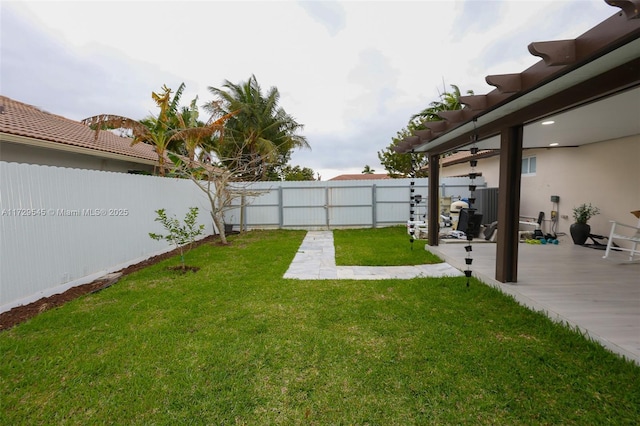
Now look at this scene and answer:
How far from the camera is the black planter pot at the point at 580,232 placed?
710cm

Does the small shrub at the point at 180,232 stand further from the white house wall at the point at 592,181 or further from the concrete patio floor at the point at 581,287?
the white house wall at the point at 592,181

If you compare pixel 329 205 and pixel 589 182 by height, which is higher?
pixel 589 182

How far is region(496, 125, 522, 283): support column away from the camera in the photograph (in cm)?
425

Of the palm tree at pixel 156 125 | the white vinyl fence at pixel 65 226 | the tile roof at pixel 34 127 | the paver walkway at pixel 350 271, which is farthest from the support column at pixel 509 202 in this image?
the tile roof at pixel 34 127

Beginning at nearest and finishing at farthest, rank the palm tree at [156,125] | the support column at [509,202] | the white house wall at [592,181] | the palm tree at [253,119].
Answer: the support column at [509,202]
the white house wall at [592,181]
the palm tree at [156,125]
the palm tree at [253,119]

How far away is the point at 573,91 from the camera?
3076 millimetres

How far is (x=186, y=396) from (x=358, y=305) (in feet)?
7.96

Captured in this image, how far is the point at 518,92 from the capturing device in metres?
3.17

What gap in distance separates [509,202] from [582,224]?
15.5ft

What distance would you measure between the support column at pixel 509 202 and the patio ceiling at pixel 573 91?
30cm

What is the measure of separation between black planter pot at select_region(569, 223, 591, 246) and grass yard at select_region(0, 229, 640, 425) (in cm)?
489

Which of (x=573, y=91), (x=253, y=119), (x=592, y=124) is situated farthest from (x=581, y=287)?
(x=253, y=119)

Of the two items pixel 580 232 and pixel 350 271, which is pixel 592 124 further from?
pixel 350 271

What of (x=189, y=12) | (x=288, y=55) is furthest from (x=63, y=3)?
(x=288, y=55)
